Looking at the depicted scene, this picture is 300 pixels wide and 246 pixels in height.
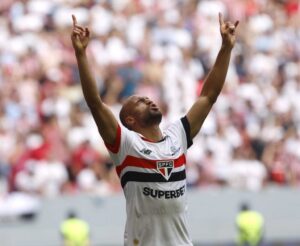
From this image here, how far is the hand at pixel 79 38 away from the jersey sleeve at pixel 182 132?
79 centimetres

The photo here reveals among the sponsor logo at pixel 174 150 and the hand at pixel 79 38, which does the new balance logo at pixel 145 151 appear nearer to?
the sponsor logo at pixel 174 150

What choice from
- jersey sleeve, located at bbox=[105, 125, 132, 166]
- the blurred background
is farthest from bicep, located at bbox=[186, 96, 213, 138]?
the blurred background

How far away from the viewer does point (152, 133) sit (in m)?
6.53

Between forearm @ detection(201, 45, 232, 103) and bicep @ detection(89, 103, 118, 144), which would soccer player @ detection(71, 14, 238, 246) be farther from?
forearm @ detection(201, 45, 232, 103)

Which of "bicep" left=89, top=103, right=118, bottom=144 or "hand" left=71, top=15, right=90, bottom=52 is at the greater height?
"hand" left=71, top=15, right=90, bottom=52

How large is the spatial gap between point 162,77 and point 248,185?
2.15 metres

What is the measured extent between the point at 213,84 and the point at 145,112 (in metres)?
0.55

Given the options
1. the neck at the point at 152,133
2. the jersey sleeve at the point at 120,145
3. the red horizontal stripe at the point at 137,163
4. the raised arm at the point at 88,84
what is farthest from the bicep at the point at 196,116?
the raised arm at the point at 88,84

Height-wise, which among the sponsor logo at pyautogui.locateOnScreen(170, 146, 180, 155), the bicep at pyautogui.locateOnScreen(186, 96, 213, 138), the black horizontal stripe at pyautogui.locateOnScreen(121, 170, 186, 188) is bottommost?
the black horizontal stripe at pyautogui.locateOnScreen(121, 170, 186, 188)

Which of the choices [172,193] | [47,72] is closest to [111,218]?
[47,72]

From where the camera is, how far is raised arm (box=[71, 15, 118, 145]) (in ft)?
20.3

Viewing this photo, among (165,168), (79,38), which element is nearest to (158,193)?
(165,168)

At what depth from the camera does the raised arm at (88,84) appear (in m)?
6.20

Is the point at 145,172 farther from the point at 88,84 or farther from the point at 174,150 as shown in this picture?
the point at 88,84
